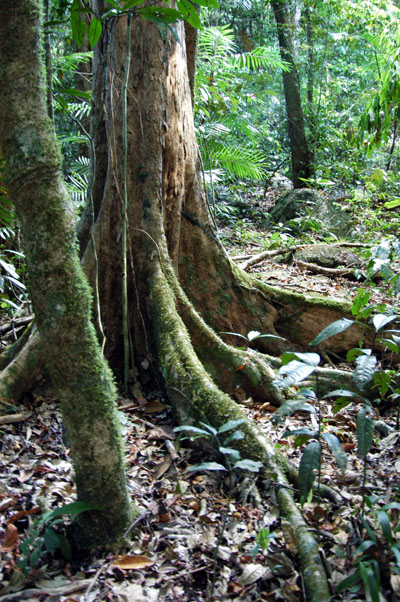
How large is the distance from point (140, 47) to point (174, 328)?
6.86 ft

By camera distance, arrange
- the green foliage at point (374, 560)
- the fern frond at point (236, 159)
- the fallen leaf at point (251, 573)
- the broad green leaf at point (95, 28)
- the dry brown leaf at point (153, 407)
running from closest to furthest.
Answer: the green foliage at point (374, 560) < the fallen leaf at point (251, 573) < the broad green leaf at point (95, 28) < the dry brown leaf at point (153, 407) < the fern frond at point (236, 159)

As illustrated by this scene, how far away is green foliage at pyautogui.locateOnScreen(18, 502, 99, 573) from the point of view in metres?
1.96

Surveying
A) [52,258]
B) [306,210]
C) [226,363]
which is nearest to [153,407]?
[226,363]

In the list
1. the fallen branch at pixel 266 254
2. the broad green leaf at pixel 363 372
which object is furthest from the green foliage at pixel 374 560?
the fallen branch at pixel 266 254

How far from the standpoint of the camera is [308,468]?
202cm

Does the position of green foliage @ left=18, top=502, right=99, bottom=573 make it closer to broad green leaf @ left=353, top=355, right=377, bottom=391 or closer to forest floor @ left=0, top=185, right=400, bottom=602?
forest floor @ left=0, top=185, right=400, bottom=602

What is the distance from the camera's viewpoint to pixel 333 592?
1.96 m

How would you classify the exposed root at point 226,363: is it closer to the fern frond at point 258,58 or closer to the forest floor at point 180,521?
the forest floor at point 180,521

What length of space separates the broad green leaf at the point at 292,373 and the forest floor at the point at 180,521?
228mm

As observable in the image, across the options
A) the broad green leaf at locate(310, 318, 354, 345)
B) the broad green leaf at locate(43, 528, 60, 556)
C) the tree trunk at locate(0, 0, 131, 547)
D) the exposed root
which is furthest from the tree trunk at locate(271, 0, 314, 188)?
the broad green leaf at locate(43, 528, 60, 556)

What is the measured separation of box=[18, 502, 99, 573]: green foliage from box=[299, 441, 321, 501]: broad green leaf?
0.84 m

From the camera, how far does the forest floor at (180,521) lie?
1980mm

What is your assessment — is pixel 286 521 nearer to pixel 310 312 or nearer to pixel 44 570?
pixel 44 570

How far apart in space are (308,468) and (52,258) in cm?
130
